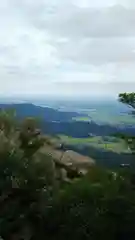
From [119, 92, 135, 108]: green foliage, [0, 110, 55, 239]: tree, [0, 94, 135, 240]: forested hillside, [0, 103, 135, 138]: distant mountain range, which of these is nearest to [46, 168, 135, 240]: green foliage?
[0, 94, 135, 240]: forested hillside

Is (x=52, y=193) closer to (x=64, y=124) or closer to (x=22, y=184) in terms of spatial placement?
(x=22, y=184)

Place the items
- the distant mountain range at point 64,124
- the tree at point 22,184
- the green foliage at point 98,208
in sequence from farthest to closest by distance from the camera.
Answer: the distant mountain range at point 64,124
the tree at point 22,184
the green foliage at point 98,208

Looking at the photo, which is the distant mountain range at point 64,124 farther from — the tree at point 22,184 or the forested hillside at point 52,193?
the tree at point 22,184

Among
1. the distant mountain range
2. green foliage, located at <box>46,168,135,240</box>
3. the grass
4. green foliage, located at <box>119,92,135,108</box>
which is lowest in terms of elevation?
green foliage, located at <box>46,168,135,240</box>

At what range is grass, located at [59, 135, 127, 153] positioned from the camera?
470cm

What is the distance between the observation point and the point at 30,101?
221 inches

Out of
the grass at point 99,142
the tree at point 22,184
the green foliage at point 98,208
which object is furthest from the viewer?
the grass at point 99,142

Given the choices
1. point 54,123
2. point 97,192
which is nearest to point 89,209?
point 97,192

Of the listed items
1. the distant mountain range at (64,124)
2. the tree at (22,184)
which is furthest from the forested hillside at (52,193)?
the distant mountain range at (64,124)

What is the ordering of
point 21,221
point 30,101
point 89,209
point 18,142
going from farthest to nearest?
point 30,101 < point 18,142 < point 21,221 < point 89,209

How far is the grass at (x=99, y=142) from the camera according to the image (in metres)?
4.70

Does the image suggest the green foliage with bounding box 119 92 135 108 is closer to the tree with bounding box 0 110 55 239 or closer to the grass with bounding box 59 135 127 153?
the grass with bounding box 59 135 127 153

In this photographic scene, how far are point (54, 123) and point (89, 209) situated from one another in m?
1.14

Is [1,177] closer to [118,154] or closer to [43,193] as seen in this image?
[43,193]
